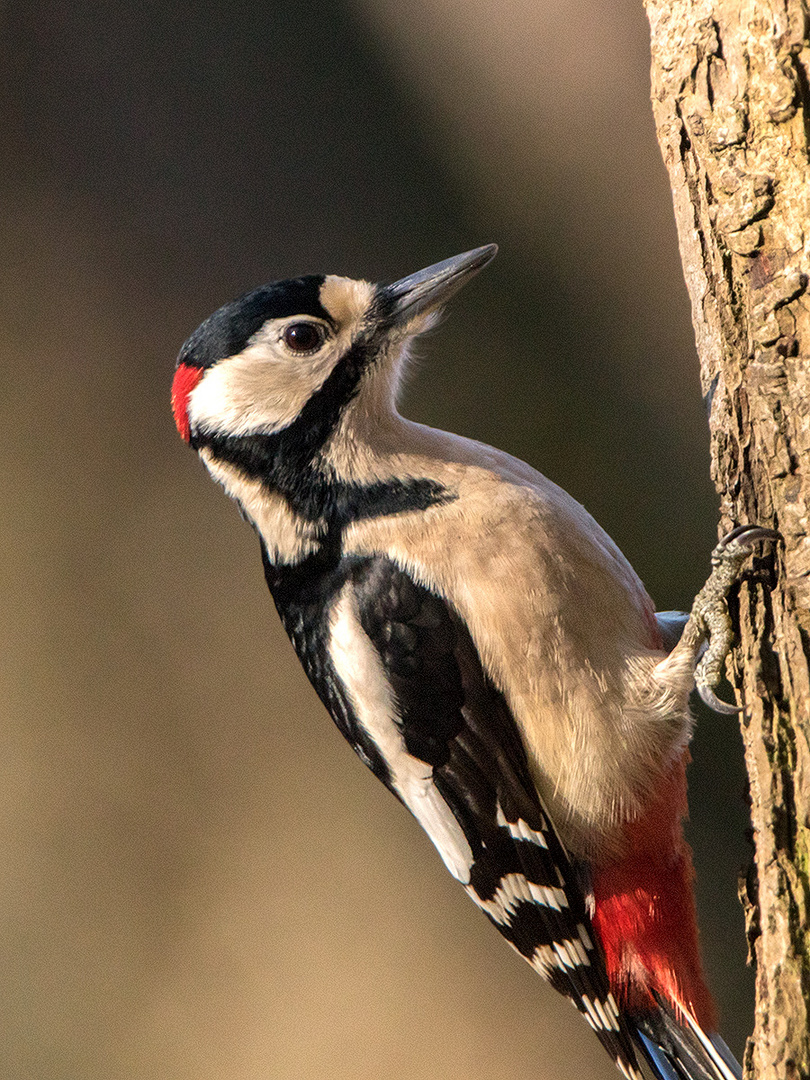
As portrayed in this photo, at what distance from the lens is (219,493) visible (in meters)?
3.28

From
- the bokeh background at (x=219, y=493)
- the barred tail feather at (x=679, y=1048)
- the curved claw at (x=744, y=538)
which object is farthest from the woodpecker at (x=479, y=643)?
the bokeh background at (x=219, y=493)

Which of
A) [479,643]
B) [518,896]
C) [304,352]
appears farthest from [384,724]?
[304,352]

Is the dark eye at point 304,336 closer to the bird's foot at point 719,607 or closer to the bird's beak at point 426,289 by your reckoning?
the bird's beak at point 426,289

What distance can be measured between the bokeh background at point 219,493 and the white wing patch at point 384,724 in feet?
3.60

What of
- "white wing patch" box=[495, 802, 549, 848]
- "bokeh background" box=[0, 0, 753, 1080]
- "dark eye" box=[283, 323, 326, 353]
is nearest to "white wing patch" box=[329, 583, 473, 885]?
"white wing patch" box=[495, 802, 549, 848]

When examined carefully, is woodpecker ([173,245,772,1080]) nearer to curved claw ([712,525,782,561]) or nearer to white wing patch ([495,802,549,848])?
white wing patch ([495,802,549,848])

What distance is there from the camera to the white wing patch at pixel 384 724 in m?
2.12

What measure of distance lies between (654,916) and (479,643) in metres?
0.66

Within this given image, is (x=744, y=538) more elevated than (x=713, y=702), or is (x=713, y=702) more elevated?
(x=744, y=538)

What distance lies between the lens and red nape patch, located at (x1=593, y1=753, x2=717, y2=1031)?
212cm

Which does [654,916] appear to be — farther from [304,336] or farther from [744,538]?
[304,336]

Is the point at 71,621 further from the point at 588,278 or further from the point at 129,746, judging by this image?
the point at 588,278

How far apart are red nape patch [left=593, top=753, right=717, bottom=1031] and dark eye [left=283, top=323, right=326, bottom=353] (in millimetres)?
1154

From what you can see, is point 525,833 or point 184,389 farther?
point 184,389
